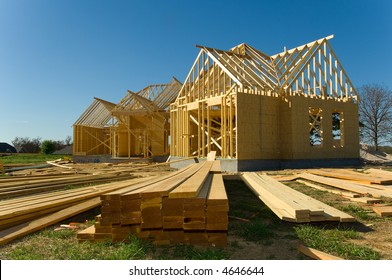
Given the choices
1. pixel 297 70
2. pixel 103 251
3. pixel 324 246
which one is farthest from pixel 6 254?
pixel 297 70

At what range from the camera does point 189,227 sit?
3.80 metres

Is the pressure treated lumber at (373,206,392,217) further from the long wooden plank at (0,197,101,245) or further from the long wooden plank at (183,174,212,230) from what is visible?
the long wooden plank at (0,197,101,245)

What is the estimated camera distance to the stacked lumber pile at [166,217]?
377cm

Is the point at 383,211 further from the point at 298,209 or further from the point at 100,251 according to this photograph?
the point at 100,251

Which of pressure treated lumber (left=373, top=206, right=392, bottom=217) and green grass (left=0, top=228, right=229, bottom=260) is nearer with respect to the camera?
green grass (left=0, top=228, right=229, bottom=260)

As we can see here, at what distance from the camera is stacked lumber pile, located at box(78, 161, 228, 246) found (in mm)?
3771

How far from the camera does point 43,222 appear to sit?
4.97 metres

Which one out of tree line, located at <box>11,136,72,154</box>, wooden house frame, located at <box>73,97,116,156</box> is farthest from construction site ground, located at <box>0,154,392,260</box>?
tree line, located at <box>11,136,72,154</box>

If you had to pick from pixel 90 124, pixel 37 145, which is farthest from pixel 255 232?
pixel 37 145

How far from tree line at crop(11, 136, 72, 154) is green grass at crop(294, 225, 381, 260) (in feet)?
154

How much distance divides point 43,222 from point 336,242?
4.34 meters

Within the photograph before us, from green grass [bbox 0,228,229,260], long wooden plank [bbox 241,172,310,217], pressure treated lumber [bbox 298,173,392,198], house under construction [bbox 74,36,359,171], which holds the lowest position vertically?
green grass [bbox 0,228,229,260]

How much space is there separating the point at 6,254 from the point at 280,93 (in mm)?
13741

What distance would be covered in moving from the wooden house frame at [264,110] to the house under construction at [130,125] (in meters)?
5.21
